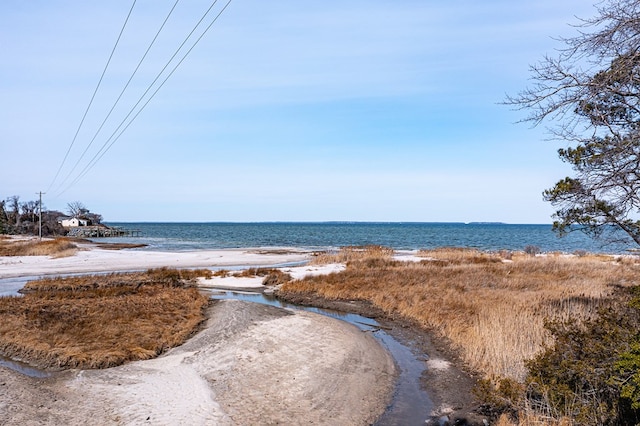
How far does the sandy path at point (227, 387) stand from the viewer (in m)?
9.09

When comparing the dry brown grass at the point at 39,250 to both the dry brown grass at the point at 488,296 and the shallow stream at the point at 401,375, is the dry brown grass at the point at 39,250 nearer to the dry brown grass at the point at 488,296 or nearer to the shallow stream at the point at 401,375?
the dry brown grass at the point at 488,296

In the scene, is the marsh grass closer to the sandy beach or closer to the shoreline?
the shoreline

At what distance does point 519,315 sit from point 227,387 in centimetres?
1047

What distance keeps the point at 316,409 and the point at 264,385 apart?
1744 millimetres

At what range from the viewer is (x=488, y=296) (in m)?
21.5

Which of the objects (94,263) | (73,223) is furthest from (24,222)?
(94,263)

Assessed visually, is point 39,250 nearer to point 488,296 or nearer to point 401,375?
point 488,296

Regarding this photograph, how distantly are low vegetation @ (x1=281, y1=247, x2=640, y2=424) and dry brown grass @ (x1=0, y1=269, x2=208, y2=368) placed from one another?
8.90 metres

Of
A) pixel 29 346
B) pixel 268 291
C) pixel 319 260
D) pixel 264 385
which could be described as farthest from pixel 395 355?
pixel 319 260

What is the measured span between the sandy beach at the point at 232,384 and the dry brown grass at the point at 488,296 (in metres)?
3.05

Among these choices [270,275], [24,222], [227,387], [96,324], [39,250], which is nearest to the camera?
[227,387]

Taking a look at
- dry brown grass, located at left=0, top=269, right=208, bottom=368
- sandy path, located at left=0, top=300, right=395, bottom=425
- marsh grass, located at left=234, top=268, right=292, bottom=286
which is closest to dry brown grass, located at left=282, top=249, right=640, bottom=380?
marsh grass, located at left=234, top=268, right=292, bottom=286

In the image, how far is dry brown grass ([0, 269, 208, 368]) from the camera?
13070mm

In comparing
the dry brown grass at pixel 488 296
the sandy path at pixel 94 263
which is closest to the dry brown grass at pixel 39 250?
the sandy path at pixel 94 263
